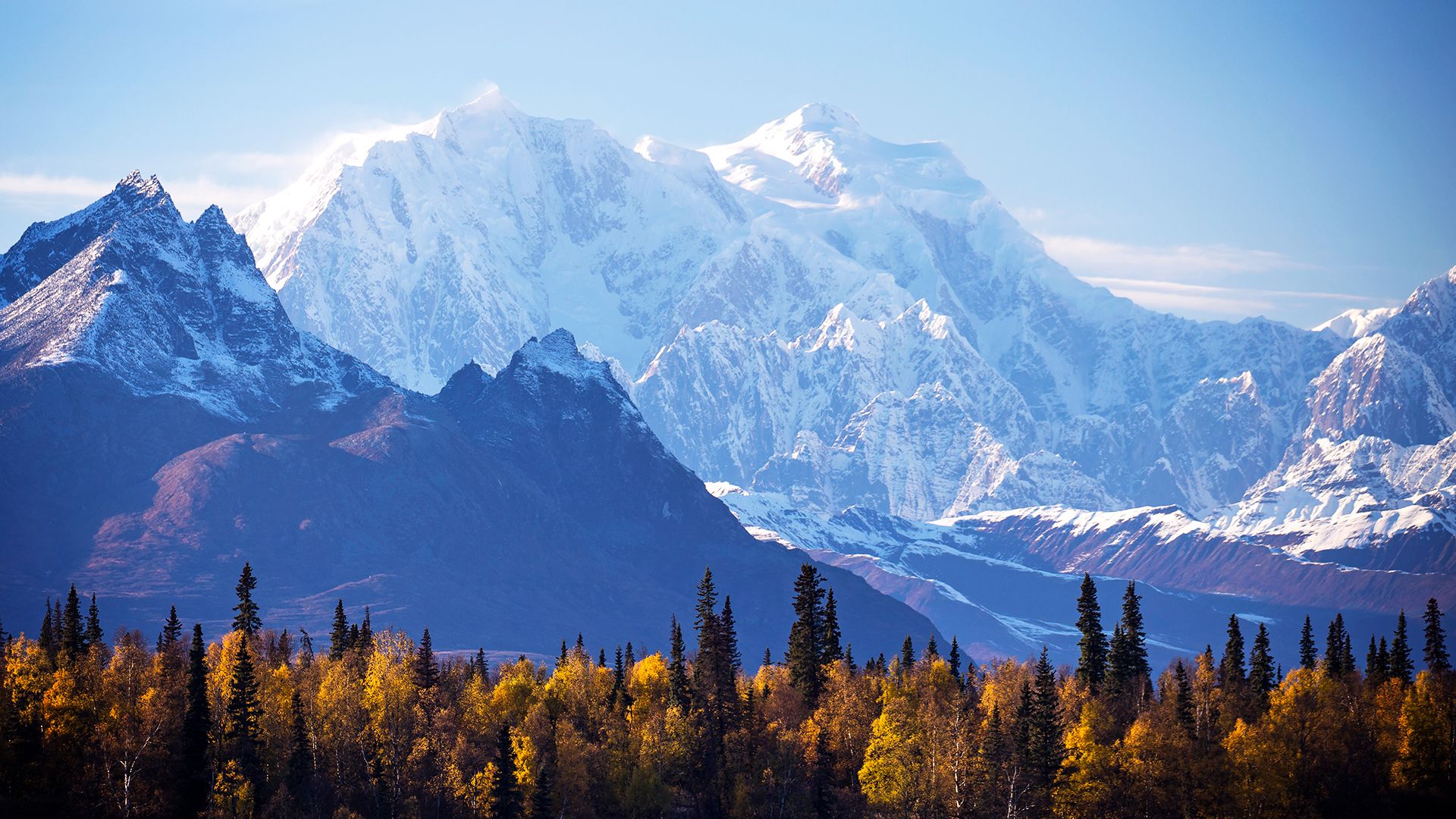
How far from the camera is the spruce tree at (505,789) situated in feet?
534

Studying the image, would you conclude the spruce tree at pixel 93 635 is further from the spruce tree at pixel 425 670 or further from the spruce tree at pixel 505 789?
the spruce tree at pixel 505 789

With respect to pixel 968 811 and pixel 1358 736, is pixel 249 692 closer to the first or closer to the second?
pixel 968 811

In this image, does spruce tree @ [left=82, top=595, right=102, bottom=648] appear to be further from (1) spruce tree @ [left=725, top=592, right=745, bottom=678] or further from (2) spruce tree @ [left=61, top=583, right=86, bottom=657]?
(1) spruce tree @ [left=725, top=592, right=745, bottom=678]

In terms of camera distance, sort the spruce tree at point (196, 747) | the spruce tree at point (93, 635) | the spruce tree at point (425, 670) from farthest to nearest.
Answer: the spruce tree at point (93, 635) < the spruce tree at point (425, 670) < the spruce tree at point (196, 747)

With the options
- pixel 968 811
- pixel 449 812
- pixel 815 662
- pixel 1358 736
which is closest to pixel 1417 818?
pixel 1358 736

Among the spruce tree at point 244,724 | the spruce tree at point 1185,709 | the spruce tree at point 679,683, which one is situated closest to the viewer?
the spruce tree at point 244,724

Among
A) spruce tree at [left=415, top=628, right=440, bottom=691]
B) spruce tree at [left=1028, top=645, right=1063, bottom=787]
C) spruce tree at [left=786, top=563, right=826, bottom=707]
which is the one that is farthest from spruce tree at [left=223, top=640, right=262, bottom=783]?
spruce tree at [left=1028, top=645, right=1063, bottom=787]

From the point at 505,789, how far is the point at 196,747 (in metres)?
25.7

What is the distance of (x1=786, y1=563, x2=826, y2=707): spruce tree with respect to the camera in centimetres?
19088

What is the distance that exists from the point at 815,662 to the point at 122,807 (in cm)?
6691

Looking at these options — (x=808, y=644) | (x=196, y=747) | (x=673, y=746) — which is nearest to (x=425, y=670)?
(x=673, y=746)

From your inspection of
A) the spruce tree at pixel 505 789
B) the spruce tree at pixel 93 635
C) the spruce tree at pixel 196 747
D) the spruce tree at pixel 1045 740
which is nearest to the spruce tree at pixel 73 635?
the spruce tree at pixel 93 635

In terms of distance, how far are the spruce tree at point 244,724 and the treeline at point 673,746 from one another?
27 cm

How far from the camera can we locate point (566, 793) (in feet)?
554
